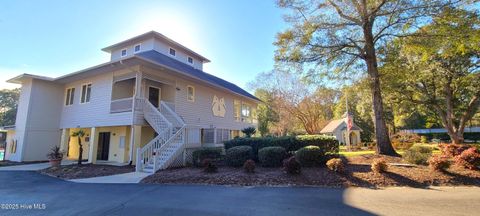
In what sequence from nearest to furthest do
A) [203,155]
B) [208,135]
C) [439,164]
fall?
[439,164], [203,155], [208,135]

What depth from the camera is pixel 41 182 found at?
9117 millimetres

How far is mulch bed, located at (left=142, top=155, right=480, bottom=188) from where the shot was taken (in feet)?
23.4

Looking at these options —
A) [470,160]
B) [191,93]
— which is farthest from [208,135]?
[470,160]

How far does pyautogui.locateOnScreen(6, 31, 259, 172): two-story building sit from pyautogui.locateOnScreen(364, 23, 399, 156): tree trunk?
8935mm

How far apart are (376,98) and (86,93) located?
17.3 meters

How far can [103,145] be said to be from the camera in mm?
16141

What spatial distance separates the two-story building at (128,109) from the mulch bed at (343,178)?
2918 mm

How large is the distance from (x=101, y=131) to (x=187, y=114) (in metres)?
5.94

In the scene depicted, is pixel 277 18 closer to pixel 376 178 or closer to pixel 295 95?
pixel 376 178

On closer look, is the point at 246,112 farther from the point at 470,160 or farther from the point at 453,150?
the point at 470,160

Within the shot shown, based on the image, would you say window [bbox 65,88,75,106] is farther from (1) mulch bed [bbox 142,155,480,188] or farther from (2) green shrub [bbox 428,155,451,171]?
(2) green shrub [bbox 428,155,451,171]

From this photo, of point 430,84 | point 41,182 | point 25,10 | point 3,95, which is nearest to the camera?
point 41,182

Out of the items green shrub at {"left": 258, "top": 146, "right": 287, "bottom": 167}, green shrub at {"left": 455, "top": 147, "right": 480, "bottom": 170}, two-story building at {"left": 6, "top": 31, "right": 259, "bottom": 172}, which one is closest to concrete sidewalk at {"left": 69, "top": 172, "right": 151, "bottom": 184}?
two-story building at {"left": 6, "top": 31, "right": 259, "bottom": 172}

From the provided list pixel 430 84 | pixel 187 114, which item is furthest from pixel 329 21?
pixel 430 84
